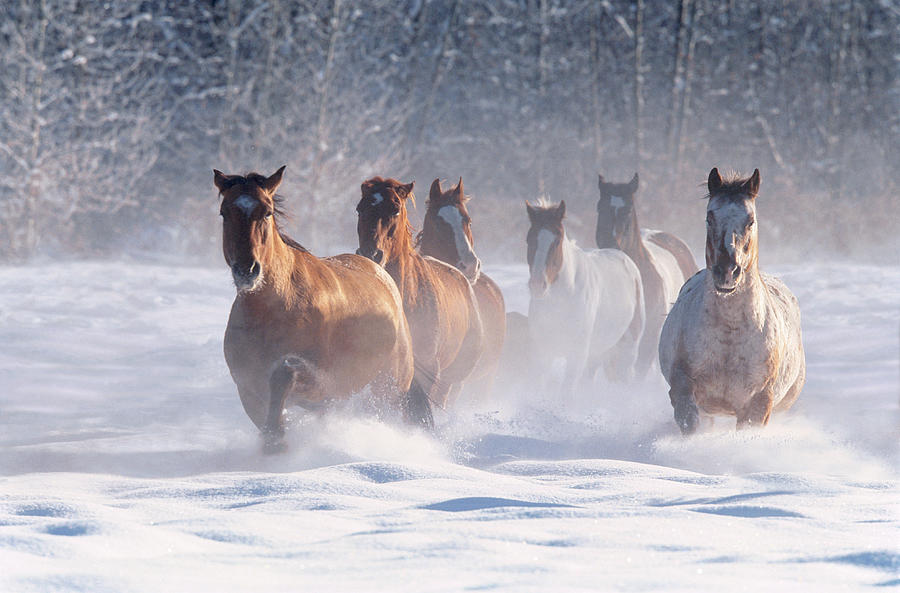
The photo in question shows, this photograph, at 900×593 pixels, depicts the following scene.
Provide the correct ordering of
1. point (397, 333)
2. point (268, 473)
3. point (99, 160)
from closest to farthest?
point (268, 473), point (397, 333), point (99, 160)

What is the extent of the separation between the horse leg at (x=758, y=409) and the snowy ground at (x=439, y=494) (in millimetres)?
131

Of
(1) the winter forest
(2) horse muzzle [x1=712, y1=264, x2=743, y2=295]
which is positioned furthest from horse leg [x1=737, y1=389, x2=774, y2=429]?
(1) the winter forest

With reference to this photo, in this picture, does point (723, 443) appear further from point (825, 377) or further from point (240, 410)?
point (825, 377)

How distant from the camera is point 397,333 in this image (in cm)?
729

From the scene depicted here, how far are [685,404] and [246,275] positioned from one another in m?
2.87

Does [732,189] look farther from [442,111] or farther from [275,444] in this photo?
[442,111]

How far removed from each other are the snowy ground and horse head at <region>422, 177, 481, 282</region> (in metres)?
1.24

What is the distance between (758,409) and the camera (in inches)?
276

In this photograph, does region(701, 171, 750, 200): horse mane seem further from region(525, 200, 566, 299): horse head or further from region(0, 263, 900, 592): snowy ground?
region(525, 200, 566, 299): horse head

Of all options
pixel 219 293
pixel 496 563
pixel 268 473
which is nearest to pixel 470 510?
pixel 496 563

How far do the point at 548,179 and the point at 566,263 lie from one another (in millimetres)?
21527

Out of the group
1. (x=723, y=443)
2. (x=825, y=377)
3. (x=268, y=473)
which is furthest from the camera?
(x=825, y=377)

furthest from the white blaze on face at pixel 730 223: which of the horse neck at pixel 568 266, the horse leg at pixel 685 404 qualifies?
the horse neck at pixel 568 266

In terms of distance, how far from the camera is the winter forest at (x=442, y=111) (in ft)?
82.8
